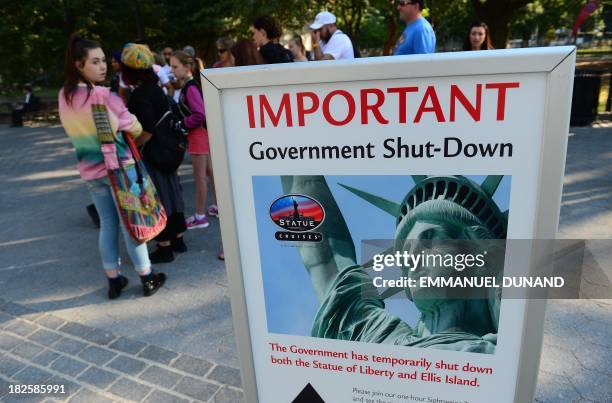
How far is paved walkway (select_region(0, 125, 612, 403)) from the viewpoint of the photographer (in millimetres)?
2705

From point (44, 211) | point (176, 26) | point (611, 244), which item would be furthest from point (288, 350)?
point (176, 26)

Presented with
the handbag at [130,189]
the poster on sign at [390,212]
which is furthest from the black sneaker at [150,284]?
the poster on sign at [390,212]

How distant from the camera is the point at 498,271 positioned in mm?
1312

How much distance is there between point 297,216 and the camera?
4.66 feet

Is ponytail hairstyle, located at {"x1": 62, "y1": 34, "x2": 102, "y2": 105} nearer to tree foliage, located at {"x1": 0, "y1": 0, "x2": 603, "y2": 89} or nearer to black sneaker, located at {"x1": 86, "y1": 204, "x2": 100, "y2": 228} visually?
black sneaker, located at {"x1": 86, "y1": 204, "x2": 100, "y2": 228}

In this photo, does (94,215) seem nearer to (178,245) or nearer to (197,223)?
(197,223)

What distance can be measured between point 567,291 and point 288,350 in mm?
2903

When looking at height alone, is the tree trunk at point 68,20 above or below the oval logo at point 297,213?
above

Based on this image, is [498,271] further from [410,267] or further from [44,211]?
[44,211]

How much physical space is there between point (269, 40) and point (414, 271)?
366 cm

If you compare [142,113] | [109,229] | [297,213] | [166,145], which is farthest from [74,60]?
[297,213]

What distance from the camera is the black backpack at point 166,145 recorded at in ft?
12.9

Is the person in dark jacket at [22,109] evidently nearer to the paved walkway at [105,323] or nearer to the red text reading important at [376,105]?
the paved walkway at [105,323]

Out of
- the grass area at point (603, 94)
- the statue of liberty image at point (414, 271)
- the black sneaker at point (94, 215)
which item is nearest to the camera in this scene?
the statue of liberty image at point (414, 271)
